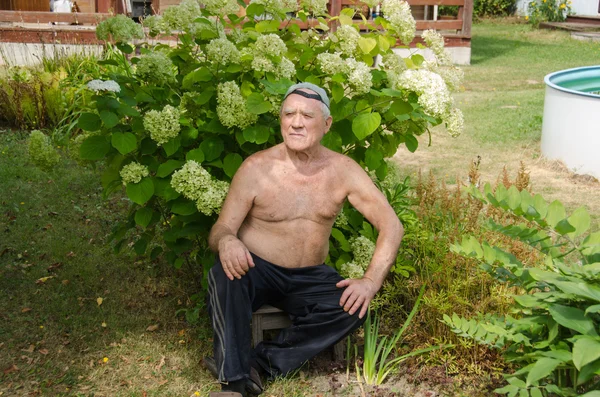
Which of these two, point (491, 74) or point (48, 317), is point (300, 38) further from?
point (491, 74)

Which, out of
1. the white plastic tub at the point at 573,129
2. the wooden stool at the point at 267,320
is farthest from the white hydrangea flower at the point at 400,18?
the white plastic tub at the point at 573,129

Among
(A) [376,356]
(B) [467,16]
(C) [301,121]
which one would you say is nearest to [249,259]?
(C) [301,121]

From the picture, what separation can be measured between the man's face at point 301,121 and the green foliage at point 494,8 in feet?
73.4

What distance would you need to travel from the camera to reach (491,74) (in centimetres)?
1359

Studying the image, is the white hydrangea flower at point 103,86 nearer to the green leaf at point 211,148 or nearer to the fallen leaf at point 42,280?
the green leaf at point 211,148

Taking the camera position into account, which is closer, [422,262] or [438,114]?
[438,114]

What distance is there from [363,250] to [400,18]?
1.21m

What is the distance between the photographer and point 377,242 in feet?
11.3

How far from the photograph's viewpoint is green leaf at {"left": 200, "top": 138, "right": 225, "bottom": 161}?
3.72 m

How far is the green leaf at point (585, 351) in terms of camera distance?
221 centimetres

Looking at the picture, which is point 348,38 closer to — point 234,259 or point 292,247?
point 292,247

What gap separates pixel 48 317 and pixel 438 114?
2434 mm

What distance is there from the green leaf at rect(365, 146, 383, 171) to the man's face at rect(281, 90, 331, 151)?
46cm

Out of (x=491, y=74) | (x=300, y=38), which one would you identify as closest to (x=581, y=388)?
(x=300, y=38)
